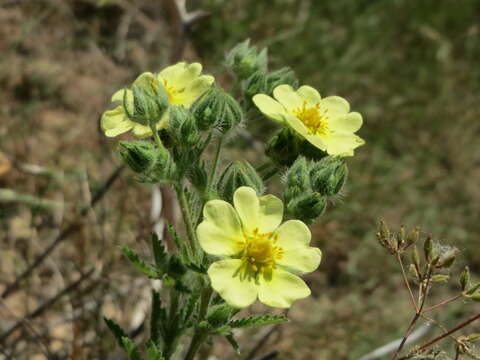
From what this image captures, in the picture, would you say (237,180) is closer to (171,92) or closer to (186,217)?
(186,217)

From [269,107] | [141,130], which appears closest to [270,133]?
[269,107]

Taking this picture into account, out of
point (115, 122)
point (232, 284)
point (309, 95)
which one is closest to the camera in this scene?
point (232, 284)

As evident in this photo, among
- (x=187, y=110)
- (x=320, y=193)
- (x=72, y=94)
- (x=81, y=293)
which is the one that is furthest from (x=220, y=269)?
(x=72, y=94)

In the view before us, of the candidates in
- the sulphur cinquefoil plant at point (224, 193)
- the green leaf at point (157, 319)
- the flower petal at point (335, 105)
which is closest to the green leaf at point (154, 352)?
the sulphur cinquefoil plant at point (224, 193)

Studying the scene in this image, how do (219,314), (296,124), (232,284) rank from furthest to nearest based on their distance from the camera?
(296,124) → (219,314) → (232,284)

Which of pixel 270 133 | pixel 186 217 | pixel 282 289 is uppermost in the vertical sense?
pixel 186 217

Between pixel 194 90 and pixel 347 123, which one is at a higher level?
pixel 194 90

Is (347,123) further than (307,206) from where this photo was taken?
Yes
